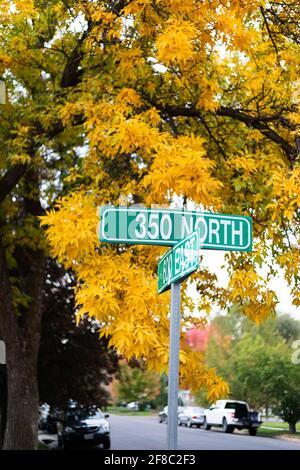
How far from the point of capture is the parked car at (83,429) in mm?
21672

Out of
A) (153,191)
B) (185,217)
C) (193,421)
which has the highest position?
(153,191)

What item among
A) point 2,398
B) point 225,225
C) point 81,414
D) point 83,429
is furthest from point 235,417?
point 225,225

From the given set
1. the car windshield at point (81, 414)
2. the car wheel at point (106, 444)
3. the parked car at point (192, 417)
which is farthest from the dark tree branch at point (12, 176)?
the parked car at point (192, 417)

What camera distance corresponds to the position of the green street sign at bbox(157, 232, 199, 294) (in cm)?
407

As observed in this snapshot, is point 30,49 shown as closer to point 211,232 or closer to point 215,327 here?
point 211,232

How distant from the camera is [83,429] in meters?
21.8

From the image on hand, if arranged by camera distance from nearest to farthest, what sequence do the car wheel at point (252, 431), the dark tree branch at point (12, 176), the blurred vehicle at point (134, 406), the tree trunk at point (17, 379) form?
the dark tree branch at point (12, 176) < the tree trunk at point (17, 379) < the car wheel at point (252, 431) < the blurred vehicle at point (134, 406)

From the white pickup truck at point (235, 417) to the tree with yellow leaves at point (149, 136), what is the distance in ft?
65.4

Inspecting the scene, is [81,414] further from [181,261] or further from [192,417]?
[181,261]

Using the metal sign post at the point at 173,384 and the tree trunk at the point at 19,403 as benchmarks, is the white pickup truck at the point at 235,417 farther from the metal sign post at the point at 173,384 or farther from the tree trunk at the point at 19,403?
the metal sign post at the point at 173,384

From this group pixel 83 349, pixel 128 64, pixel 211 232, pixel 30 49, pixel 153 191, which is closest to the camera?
pixel 211 232
